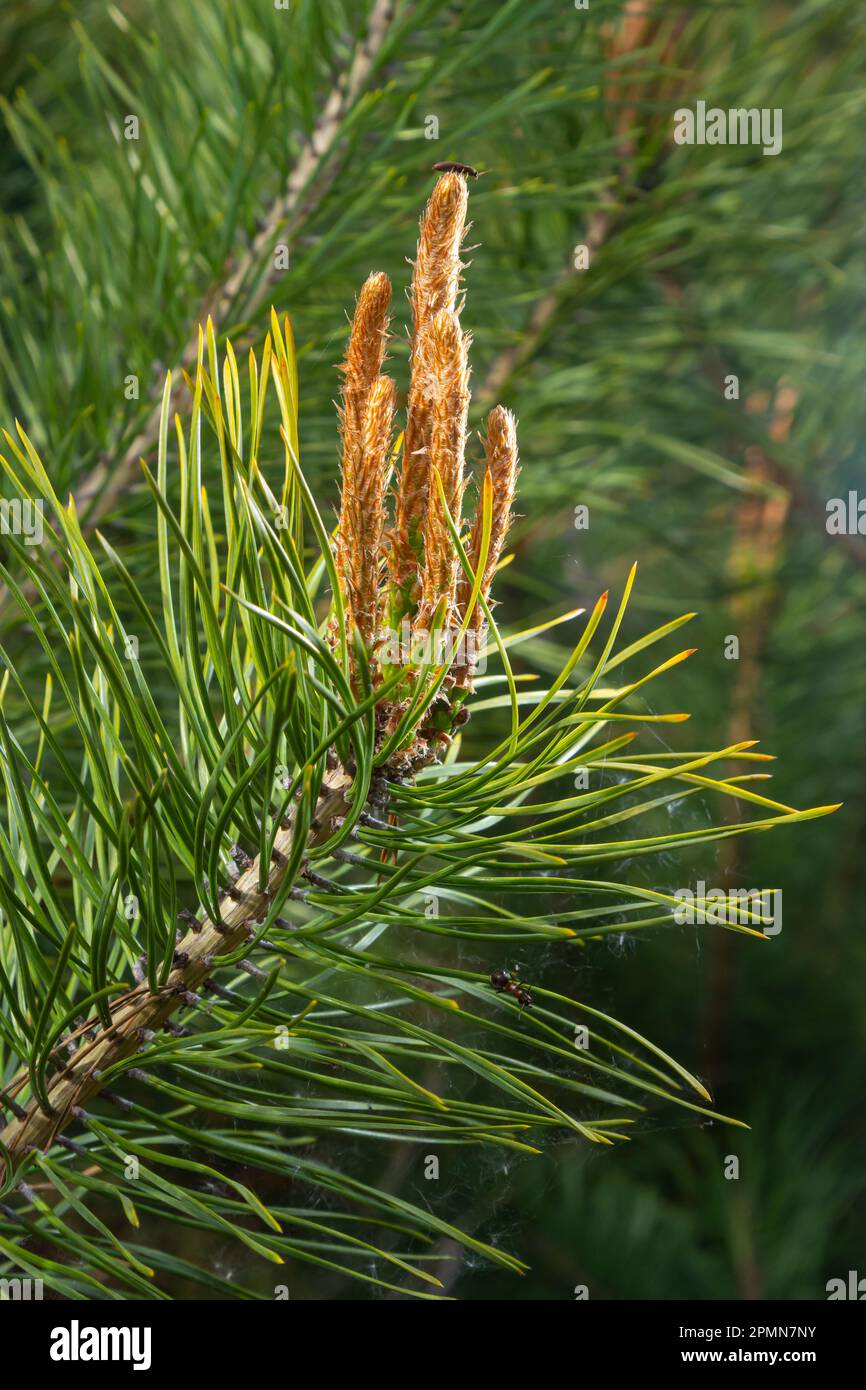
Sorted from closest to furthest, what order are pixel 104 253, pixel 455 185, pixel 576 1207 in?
pixel 455 185, pixel 104 253, pixel 576 1207

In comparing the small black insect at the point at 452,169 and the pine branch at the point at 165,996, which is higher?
the small black insect at the point at 452,169

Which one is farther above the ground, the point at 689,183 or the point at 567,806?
the point at 689,183

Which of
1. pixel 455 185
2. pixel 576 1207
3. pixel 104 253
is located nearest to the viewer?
pixel 455 185

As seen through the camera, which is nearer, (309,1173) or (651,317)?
(309,1173)

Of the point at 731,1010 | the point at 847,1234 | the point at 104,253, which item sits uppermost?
the point at 104,253

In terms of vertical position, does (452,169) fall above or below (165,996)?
above

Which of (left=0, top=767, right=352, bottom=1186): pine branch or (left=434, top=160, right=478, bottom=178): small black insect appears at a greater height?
(left=434, top=160, right=478, bottom=178): small black insect

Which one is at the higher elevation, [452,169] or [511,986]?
[452,169]

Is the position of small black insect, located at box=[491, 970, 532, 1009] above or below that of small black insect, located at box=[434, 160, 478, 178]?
below

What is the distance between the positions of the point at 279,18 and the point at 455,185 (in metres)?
0.27

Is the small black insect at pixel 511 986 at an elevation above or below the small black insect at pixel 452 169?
below
